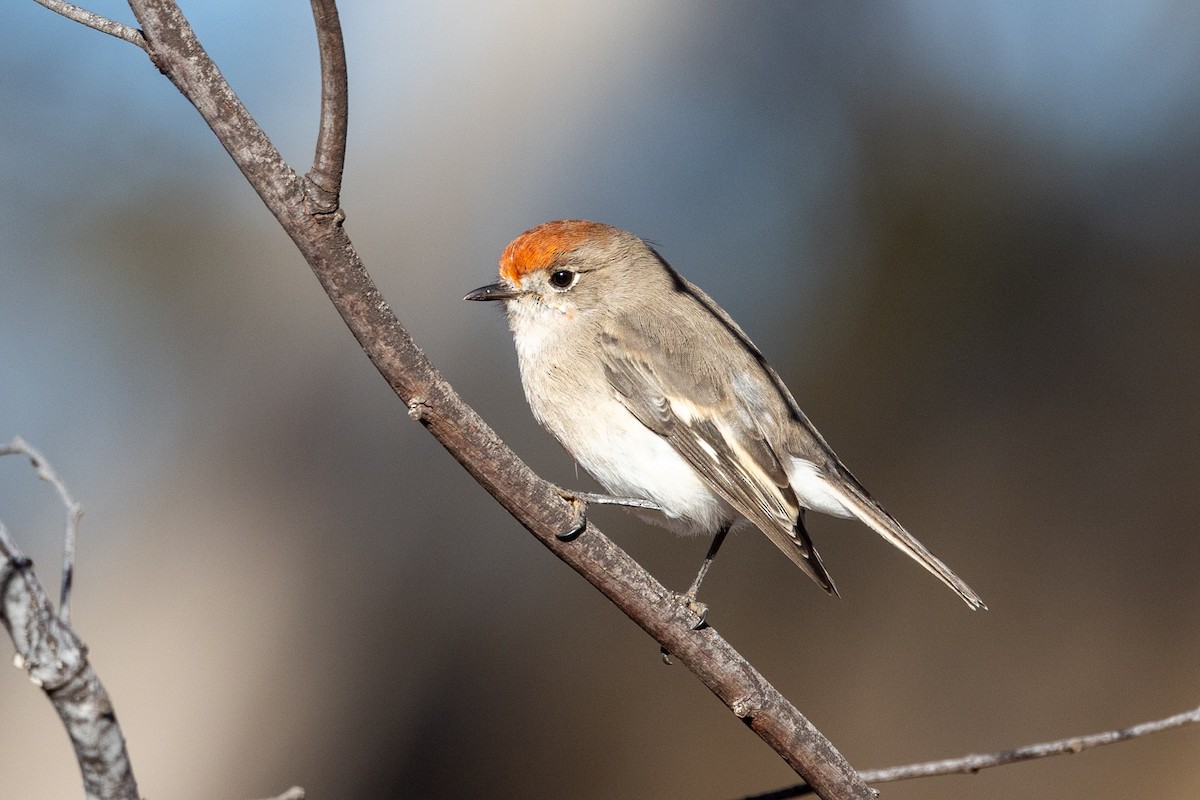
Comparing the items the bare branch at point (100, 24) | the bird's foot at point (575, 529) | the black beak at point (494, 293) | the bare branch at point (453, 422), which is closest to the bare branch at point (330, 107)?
the bare branch at point (453, 422)

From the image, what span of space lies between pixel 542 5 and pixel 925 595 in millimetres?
4323

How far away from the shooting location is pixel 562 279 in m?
3.83

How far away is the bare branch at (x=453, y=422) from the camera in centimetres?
170

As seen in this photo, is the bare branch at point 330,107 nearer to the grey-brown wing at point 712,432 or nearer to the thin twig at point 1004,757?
the thin twig at point 1004,757

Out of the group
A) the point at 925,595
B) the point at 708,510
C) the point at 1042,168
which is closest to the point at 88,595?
the point at 708,510

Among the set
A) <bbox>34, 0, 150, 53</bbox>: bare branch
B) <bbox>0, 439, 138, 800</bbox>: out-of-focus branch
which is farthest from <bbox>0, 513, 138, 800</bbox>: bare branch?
<bbox>34, 0, 150, 53</bbox>: bare branch

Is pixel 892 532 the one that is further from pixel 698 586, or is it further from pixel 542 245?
pixel 542 245

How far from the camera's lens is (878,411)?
6152 millimetres

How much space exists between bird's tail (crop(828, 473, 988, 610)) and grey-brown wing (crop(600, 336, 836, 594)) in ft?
0.66

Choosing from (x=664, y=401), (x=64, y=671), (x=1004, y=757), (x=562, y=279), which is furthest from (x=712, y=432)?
(x=64, y=671)

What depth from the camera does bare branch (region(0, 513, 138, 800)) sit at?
149 centimetres

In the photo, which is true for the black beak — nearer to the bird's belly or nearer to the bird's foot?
the bird's belly

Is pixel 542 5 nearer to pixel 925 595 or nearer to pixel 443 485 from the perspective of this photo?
pixel 443 485

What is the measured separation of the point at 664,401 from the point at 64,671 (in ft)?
7.21
